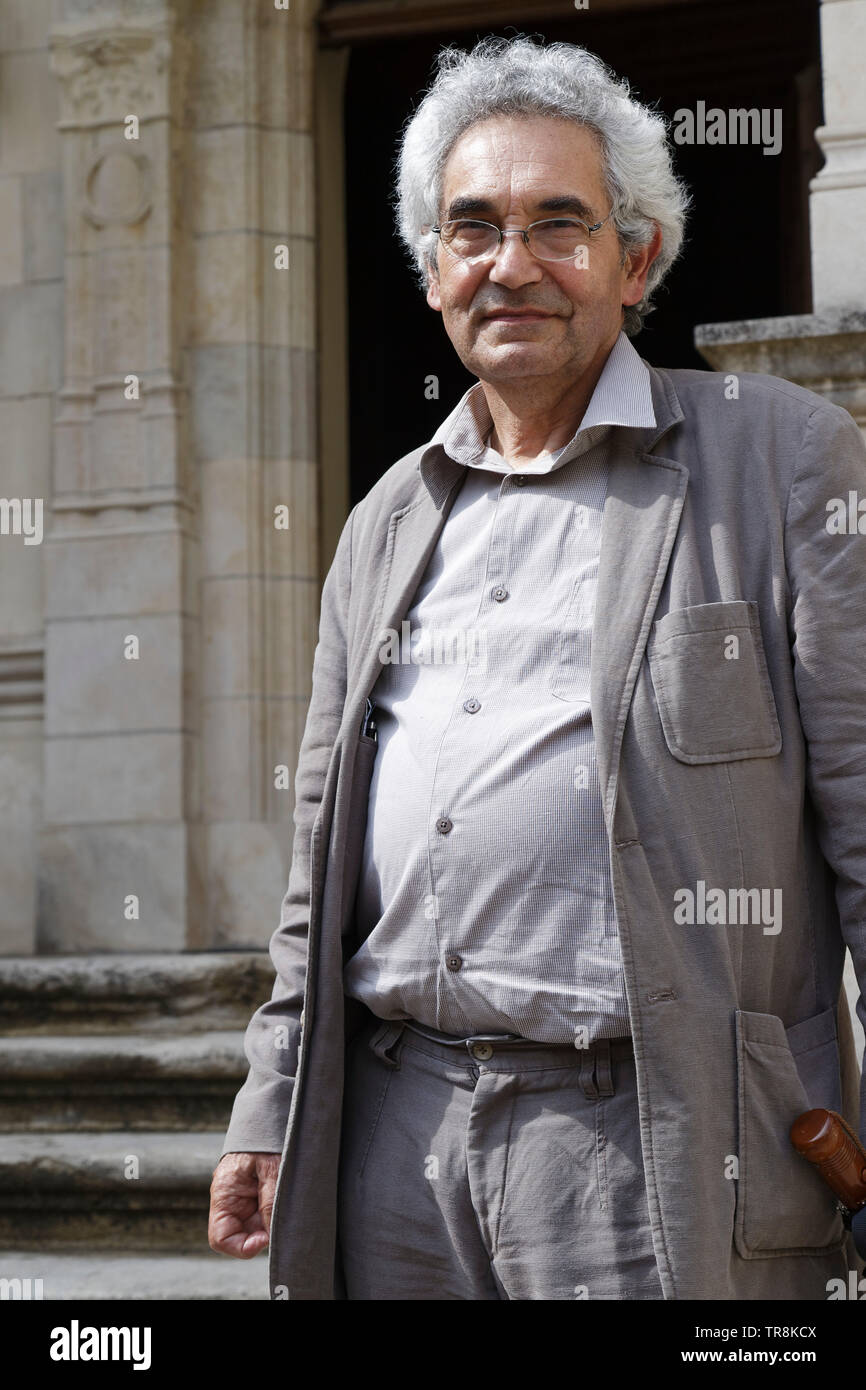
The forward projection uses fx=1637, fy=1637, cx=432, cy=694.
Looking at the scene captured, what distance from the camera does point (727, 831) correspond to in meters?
1.92

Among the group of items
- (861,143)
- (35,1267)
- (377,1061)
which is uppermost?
(861,143)

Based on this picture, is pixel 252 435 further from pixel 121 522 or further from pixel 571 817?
pixel 571 817

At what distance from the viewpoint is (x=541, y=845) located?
1.98 m

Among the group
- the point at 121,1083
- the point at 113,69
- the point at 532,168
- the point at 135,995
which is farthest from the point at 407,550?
the point at 113,69

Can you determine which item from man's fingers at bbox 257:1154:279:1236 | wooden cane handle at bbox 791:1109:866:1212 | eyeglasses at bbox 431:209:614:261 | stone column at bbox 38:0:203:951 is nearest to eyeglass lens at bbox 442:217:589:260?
eyeglasses at bbox 431:209:614:261

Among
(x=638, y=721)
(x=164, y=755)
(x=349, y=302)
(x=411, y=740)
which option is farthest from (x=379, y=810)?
(x=349, y=302)

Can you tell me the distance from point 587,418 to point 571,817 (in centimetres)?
54

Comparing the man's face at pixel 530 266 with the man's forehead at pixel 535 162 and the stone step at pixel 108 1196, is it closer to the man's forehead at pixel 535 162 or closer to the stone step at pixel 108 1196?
the man's forehead at pixel 535 162

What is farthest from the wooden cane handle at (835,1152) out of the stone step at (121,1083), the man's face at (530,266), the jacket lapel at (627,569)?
the stone step at (121,1083)

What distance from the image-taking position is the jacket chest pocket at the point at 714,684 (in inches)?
76.0

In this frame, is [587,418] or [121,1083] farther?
[121,1083]

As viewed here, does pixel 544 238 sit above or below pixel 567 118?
below

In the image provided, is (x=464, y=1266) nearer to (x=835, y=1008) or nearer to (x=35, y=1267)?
(x=835, y=1008)

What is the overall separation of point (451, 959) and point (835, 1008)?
0.48m
